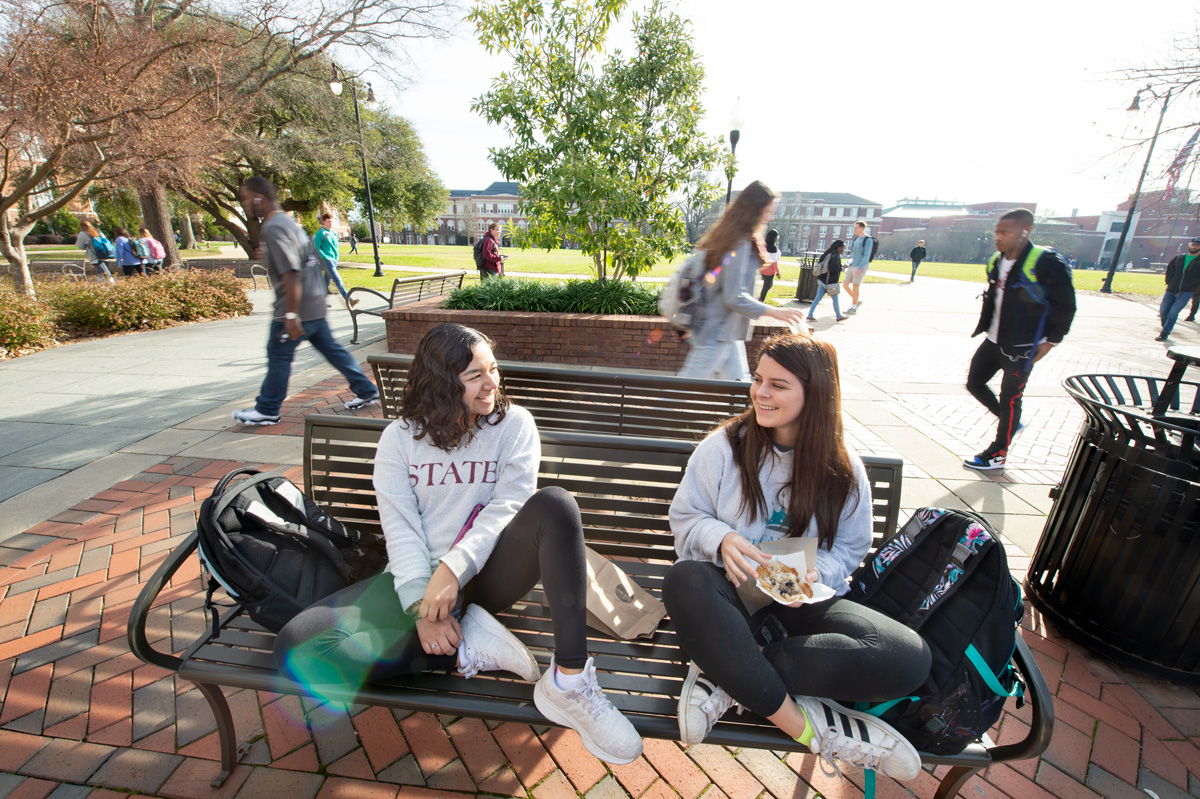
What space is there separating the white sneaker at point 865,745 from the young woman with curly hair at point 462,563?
0.50m

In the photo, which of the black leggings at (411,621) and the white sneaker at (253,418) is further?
the white sneaker at (253,418)

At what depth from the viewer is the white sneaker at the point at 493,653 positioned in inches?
61.3

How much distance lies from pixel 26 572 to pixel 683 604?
310 cm

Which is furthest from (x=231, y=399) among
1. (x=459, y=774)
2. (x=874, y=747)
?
(x=874, y=747)

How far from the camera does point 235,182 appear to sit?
2523 cm

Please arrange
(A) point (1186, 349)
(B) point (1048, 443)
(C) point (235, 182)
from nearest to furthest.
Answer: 1. (A) point (1186, 349)
2. (B) point (1048, 443)
3. (C) point (235, 182)

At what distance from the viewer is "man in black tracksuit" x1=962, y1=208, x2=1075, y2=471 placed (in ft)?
11.5

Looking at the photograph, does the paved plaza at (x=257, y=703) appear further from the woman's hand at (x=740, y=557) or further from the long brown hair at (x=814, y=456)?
the long brown hair at (x=814, y=456)

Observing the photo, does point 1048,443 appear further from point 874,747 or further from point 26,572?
point 26,572

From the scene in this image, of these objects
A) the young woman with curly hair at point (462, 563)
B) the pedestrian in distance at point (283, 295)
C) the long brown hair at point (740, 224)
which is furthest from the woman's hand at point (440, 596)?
the pedestrian in distance at point (283, 295)

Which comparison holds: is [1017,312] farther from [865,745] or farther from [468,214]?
[468,214]

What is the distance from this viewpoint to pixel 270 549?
1687 mm

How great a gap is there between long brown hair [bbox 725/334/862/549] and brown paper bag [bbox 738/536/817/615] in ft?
0.37

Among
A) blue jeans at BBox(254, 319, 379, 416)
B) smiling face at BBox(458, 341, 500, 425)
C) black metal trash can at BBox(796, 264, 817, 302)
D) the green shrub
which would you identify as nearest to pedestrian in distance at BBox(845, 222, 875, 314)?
black metal trash can at BBox(796, 264, 817, 302)
